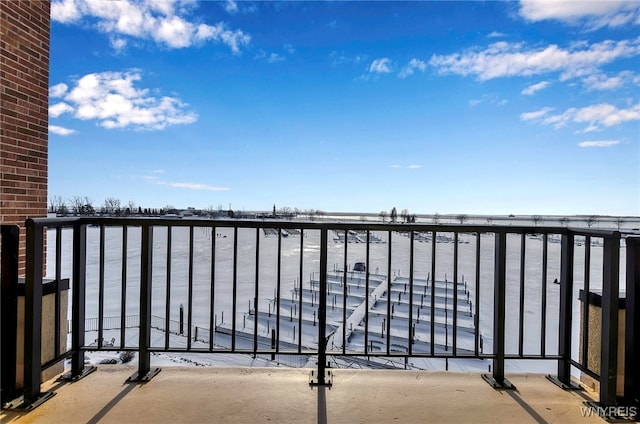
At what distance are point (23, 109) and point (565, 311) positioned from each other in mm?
4583

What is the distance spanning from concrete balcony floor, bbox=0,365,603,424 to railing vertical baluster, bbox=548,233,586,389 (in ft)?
0.44

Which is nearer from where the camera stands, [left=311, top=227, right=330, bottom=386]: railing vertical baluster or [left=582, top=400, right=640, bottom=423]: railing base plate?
[left=582, top=400, right=640, bottom=423]: railing base plate

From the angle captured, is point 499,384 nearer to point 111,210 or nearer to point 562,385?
point 562,385

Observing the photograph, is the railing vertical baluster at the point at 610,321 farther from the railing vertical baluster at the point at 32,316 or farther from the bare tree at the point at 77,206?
the bare tree at the point at 77,206

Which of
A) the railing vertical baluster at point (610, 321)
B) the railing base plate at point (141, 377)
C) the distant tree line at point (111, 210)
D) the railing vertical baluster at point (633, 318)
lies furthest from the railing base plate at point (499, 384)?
the railing base plate at point (141, 377)

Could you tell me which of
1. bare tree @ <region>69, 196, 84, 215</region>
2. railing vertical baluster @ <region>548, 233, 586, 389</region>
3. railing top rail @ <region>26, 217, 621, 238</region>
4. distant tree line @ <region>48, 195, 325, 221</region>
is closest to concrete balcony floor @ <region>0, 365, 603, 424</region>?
railing vertical baluster @ <region>548, 233, 586, 389</region>

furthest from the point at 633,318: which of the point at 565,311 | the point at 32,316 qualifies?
the point at 32,316

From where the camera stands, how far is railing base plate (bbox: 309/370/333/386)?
6.51 feet

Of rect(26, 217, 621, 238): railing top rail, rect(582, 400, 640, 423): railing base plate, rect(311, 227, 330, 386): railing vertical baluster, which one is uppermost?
rect(26, 217, 621, 238): railing top rail

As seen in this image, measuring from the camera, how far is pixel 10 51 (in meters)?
2.62

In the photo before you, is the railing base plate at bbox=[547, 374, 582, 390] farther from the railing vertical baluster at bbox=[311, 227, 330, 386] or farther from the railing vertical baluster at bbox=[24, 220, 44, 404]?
the railing vertical baluster at bbox=[24, 220, 44, 404]

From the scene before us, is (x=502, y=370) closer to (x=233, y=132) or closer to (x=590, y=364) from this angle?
(x=590, y=364)

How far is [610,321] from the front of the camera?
5.51ft

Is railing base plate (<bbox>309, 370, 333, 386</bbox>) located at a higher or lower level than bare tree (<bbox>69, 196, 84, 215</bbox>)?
lower
